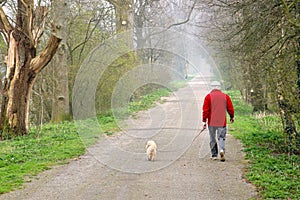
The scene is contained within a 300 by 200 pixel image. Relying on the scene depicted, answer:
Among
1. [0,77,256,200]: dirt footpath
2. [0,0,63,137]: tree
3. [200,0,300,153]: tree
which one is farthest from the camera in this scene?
[0,0,63,137]: tree

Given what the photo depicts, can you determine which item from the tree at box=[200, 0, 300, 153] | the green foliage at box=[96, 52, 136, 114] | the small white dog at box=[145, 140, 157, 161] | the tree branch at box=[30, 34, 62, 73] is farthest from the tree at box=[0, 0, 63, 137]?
the small white dog at box=[145, 140, 157, 161]

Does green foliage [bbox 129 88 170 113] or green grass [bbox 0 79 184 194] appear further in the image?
green foliage [bbox 129 88 170 113]

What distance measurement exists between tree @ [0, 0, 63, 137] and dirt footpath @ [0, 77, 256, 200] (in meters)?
3.08

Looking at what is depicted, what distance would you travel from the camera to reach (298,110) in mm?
9234

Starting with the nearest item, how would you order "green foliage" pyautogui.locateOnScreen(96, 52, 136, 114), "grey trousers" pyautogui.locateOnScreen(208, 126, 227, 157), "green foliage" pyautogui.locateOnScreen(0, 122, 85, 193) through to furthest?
"green foliage" pyautogui.locateOnScreen(0, 122, 85, 193) < "grey trousers" pyautogui.locateOnScreen(208, 126, 227, 157) < "green foliage" pyautogui.locateOnScreen(96, 52, 136, 114)

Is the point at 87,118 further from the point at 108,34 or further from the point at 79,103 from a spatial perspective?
the point at 108,34

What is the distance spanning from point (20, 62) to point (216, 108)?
731 cm

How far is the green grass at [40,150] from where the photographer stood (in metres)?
8.40

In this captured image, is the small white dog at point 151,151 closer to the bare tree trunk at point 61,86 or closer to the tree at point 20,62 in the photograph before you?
the tree at point 20,62

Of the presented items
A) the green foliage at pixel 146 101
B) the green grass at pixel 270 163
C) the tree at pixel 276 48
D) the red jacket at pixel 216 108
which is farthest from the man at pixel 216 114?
the green foliage at pixel 146 101

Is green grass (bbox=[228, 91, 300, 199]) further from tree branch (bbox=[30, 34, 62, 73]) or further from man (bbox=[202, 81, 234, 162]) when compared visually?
tree branch (bbox=[30, 34, 62, 73])

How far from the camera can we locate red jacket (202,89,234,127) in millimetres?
10031

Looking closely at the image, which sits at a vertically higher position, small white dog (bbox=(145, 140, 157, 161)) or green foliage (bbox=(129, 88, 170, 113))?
green foliage (bbox=(129, 88, 170, 113))

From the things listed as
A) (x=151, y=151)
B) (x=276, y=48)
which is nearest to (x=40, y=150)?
(x=151, y=151)
